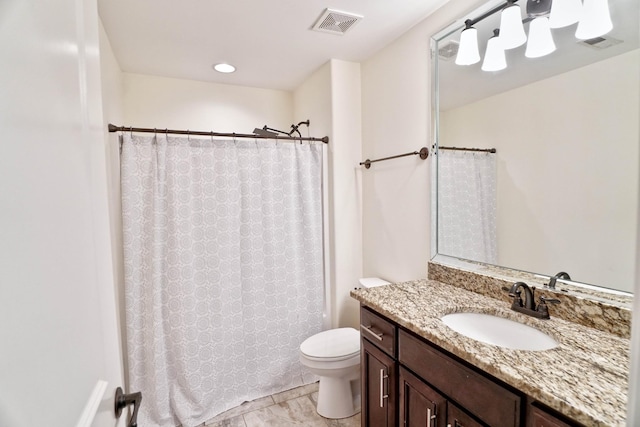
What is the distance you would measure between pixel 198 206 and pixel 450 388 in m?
1.75

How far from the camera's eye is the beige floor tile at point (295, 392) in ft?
7.15

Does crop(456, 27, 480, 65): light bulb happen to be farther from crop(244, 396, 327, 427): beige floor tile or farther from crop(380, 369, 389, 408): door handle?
crop(244, 396, 327, 427): beige floor tile

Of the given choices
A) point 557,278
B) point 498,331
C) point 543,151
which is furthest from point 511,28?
point 498,331

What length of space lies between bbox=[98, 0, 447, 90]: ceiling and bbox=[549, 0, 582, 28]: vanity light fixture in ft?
2.05

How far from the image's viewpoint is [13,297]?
331 mm

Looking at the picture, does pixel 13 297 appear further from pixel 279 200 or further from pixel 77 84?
pixel 279 200

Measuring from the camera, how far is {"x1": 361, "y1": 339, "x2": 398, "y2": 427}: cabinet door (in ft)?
4.38

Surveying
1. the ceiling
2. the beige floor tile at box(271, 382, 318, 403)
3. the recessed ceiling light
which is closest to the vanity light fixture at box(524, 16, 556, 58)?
the ceiling

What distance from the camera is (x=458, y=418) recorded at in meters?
1.00

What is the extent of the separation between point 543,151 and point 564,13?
530 mm

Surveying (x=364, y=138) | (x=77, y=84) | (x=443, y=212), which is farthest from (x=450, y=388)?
(x=364, y=138)

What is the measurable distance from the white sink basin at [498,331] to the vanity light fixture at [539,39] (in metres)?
1.13

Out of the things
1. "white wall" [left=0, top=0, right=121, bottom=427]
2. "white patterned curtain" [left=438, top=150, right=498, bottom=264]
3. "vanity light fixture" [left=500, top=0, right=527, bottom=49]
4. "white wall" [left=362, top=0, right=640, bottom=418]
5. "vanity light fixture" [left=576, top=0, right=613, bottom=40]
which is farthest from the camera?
"white wall" [left=362, top=0, right=640, bottom=418]

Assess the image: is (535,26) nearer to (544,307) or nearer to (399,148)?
(399,148)
